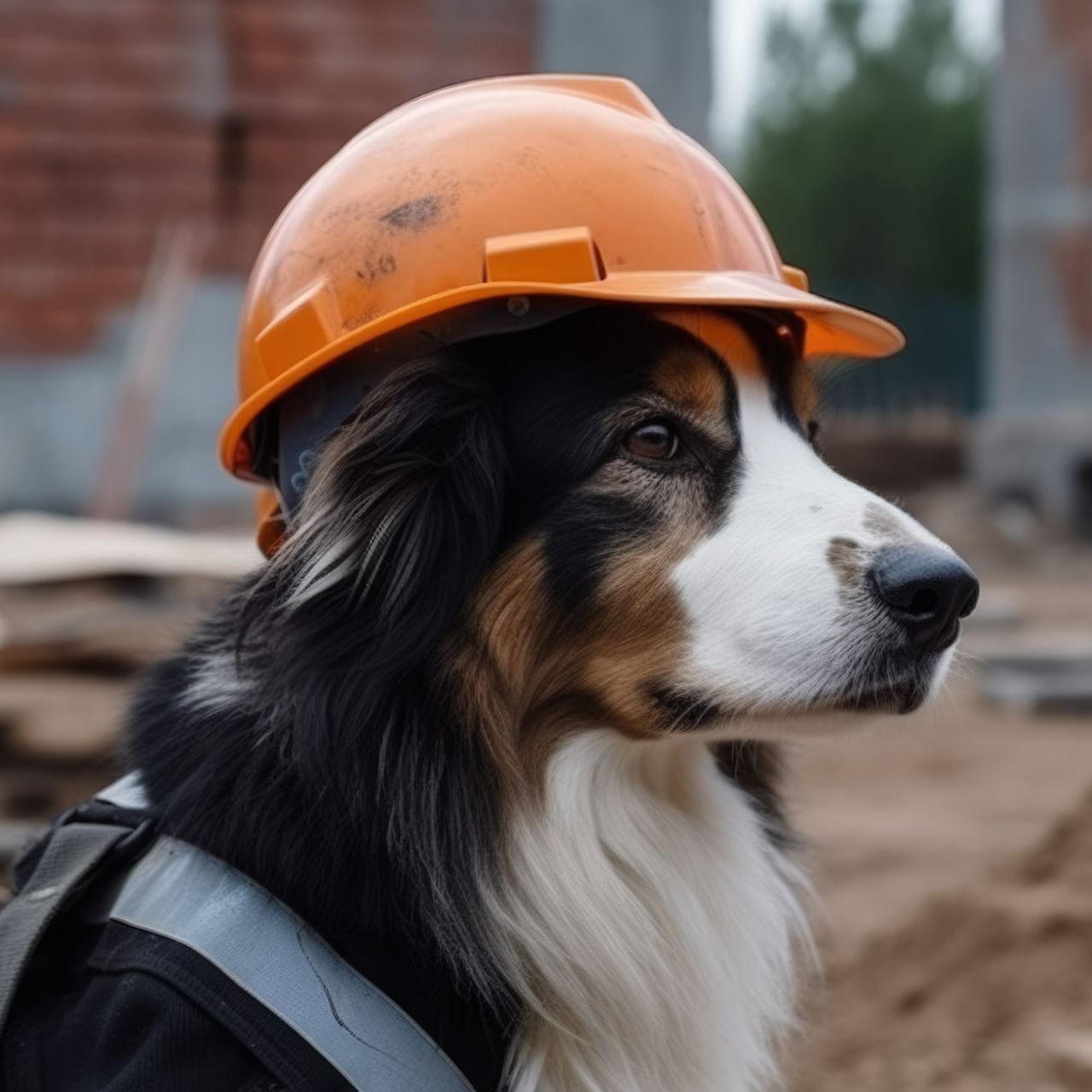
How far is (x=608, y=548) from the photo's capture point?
184 cm

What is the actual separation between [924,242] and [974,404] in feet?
30.4

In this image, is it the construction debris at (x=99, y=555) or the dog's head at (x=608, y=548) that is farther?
the construction debris at (x=99, y=555)

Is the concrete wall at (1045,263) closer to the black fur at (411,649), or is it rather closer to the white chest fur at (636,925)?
the white chest fur at (636,925)

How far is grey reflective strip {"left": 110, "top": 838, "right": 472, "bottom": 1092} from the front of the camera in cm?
167

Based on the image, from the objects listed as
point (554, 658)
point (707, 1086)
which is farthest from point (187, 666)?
point (707, 1086)

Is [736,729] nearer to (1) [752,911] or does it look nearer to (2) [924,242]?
(1) [752,911]

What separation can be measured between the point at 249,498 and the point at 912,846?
507 centimetres

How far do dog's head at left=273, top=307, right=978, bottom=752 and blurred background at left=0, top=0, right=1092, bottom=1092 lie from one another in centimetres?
34

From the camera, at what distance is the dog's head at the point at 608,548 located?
1793 millimetres

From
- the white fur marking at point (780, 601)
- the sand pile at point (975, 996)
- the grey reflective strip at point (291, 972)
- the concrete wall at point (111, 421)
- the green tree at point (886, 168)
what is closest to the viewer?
the grey reflective strip at point (291, 972)

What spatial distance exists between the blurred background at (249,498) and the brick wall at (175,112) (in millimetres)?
15

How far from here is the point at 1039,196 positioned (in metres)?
11.7

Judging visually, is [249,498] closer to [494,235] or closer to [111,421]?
[111,421]

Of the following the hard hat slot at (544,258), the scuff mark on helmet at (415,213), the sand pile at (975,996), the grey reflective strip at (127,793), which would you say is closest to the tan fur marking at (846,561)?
the hard hat slot at (544,258)
